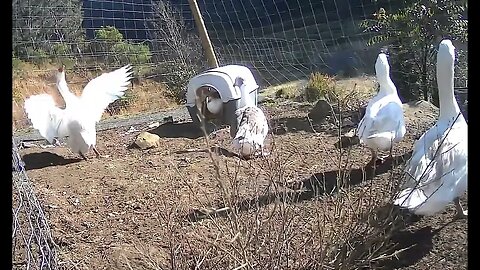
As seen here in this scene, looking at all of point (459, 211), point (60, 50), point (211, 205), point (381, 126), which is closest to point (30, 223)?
point (211, 205)

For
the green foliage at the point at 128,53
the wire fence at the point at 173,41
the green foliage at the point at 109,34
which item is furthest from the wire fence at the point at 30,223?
the green foliage at the point at 128,53

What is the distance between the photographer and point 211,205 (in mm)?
2404

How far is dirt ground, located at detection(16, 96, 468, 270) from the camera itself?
1.88m

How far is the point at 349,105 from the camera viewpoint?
5.04 metres

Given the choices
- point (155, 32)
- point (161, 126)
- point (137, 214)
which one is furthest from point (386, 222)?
point (155, 32)

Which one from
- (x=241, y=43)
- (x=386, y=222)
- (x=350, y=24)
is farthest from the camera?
(x=241, y=43)

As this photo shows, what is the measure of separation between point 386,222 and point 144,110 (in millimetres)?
4874

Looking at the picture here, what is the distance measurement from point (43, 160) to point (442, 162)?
2985 mm

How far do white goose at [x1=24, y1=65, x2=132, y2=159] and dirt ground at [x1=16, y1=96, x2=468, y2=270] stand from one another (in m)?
0.17

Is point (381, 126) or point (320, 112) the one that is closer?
point (381, 126)

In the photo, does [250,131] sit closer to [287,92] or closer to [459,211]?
[459,211]

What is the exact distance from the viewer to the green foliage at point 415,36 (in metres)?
4.53

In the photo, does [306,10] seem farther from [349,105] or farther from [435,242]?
[435,242]

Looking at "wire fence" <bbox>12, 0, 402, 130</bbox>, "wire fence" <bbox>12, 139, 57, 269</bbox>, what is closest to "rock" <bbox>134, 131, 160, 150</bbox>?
"wire fence" <bbox>12, 0, 402, 130</bbox>
